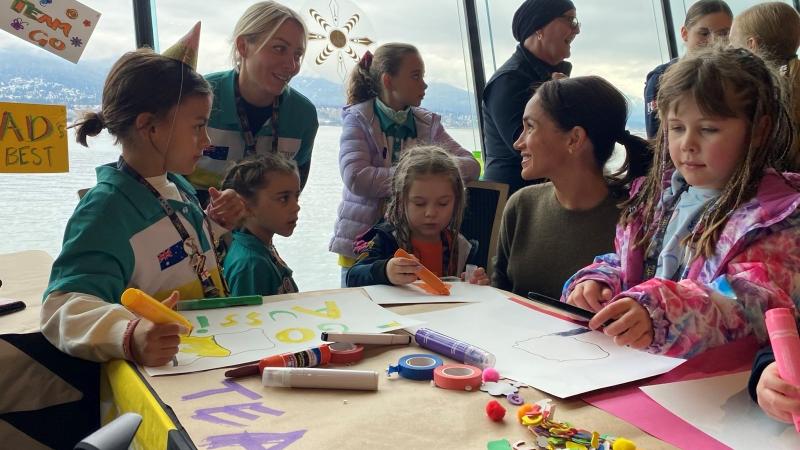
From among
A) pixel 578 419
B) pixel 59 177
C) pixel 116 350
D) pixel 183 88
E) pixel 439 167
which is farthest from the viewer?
pixel 59 177

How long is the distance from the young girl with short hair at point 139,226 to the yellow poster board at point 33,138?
0.29 metres

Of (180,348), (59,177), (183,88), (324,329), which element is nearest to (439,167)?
(183,88)

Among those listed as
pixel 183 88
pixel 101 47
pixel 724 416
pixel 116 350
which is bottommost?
pixel 724 416

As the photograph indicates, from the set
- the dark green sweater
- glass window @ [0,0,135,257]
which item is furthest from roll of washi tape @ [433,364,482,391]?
glass window @ [0,0,135,257]

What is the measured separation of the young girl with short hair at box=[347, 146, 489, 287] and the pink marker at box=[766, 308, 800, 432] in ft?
3.52

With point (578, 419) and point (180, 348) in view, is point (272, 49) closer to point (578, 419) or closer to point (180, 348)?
point (180, 348)

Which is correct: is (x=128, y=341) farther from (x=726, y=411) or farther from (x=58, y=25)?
(x=58, y=25)

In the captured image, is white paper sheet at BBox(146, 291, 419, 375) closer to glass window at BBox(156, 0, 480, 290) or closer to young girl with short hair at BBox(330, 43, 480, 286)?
young girl with short hair at BBox(330, 43, 480, 286)

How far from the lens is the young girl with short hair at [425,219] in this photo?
166 centimetres

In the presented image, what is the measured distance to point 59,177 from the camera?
2.76 m

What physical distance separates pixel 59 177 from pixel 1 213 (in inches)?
10.7

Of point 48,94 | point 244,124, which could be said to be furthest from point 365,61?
point 48,94

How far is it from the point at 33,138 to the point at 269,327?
85 centimetres

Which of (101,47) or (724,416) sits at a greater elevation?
(101,47)
